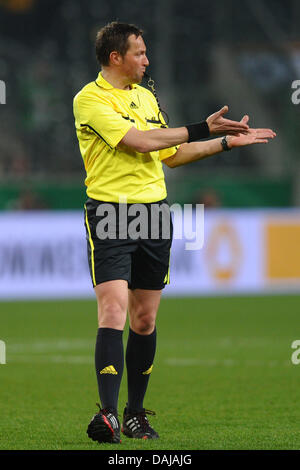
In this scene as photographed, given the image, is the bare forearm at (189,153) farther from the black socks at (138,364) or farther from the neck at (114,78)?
the black socks at (138,364)

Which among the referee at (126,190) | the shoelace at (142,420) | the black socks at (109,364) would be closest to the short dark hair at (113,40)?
the referee at (126,190)

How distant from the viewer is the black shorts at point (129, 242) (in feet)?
17.6

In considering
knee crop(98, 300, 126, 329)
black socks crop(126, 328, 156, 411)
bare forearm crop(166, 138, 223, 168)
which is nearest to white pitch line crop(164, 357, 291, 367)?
black socks crop(126, 328, 156, 411)

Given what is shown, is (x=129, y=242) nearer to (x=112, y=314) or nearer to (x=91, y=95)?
(x=112, y=314)

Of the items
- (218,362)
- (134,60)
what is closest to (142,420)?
(134,60)

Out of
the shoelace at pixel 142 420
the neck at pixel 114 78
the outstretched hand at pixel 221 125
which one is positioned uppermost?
the neck at pixel 114 78

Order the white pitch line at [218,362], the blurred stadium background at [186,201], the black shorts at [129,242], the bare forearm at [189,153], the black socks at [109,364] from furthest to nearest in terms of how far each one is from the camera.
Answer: the white pitch line at [218,362], the blurred stadium background at [186,201], the bare forearm at [189,153], the black shorts at [129,242], the black socks at [109,364]

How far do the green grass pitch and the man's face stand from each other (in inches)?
76.7

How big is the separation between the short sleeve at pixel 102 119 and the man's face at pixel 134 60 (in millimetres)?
208

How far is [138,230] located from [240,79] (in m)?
16.7

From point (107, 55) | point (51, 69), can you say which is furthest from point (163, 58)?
point (107, 55)

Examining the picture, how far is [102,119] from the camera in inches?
212

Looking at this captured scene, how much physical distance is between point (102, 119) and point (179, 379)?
127 inches

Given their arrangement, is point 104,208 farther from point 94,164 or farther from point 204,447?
point 204,447
